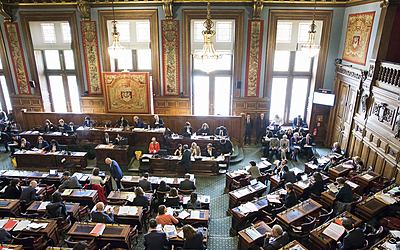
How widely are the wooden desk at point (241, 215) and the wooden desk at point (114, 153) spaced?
5236 millimetres

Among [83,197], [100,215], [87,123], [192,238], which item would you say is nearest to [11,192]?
[83,197]

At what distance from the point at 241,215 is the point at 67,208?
14.5 ft

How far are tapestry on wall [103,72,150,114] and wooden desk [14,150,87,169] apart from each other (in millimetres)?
3186

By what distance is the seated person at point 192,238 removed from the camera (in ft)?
16.7

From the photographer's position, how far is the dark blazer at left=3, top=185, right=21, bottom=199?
23.8 feet

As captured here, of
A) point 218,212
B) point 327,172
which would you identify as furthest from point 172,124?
point 327,172

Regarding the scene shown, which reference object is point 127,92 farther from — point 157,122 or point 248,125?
point 248,125

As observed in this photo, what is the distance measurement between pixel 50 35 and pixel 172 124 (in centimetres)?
763

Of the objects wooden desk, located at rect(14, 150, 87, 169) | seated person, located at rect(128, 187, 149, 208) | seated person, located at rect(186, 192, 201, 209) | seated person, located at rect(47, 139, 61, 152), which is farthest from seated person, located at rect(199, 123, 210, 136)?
seated person, located at rect(47, 139, 61, 152)

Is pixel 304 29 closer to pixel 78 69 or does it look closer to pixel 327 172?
pixel 327 172

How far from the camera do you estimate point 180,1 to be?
11711 millimetres

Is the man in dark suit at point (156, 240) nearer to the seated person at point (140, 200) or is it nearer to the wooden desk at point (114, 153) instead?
the seated person at point (140, 200)

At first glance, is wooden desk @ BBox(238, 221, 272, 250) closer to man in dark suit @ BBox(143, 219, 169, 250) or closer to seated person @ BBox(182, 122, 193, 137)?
man in dark suit @ BBox(143, 219, 169, 250)

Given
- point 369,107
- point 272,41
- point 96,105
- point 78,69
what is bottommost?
point 96,105
